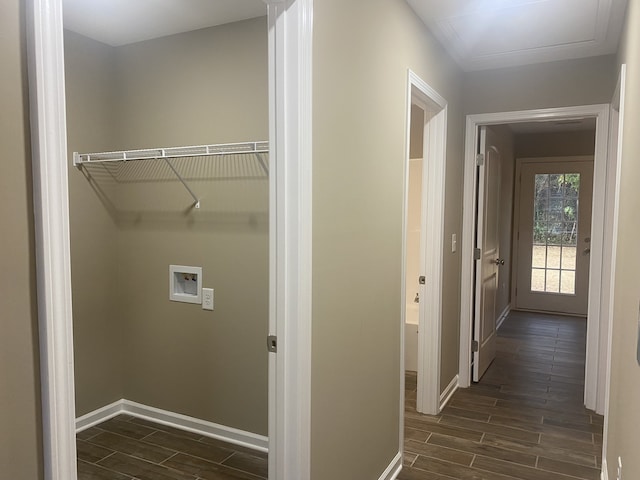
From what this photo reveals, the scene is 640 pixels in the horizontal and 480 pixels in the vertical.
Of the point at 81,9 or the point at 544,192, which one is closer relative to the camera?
the point at 81,9

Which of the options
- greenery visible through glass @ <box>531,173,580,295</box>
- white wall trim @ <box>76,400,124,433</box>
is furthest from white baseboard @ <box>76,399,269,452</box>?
greenery visible through glass @ <box>531,173,580,295</box>

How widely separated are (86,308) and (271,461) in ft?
6.19

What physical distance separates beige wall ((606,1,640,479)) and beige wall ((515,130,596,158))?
4638 millimetres

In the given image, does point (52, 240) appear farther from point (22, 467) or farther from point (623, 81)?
point (623, 81)

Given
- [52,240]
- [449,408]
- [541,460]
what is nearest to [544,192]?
[449,408]

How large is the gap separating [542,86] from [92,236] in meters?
3.36

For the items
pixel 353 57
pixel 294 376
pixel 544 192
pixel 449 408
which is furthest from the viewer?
pixel 544 192

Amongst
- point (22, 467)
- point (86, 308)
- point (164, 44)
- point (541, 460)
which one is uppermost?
point (164, 44)

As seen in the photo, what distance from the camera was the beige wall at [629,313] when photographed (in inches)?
62.0

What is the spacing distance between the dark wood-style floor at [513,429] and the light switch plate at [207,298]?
148 cm

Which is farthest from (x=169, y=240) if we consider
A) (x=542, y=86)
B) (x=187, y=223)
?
(x=542, y=86)

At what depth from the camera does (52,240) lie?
2.71 ft

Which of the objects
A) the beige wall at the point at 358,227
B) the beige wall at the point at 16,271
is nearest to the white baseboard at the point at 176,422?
the beige wall at the point at 358,227

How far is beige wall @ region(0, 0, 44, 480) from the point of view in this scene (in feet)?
2.53
